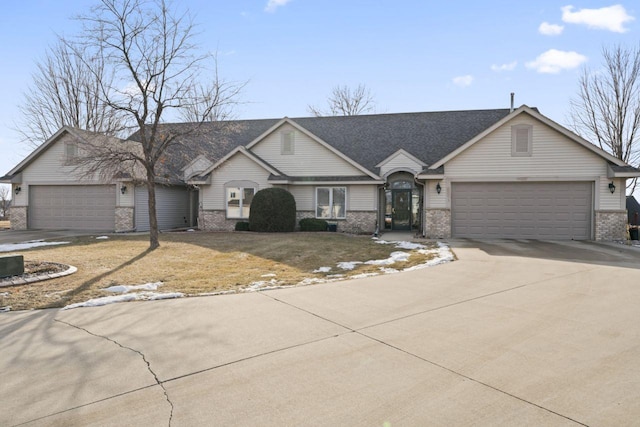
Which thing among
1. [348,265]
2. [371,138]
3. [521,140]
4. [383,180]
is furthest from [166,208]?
[521,140]

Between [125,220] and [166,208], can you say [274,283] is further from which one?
[166,208]

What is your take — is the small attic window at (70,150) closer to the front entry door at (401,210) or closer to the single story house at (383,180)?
the single story house at (383,180)

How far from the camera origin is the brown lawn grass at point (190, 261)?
289 inches

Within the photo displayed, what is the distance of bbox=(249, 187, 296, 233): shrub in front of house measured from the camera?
715 inches

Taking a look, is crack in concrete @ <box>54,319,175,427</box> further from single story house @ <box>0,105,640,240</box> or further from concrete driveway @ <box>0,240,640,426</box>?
single story house @ <box>0,105,640,240</box>

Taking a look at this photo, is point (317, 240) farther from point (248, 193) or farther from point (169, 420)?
point (169, 420)

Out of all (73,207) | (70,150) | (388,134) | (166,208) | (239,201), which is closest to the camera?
(239,201)

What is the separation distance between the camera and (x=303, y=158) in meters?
20.6

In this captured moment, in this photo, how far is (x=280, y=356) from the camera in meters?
4.25

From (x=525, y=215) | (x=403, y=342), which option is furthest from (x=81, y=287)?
(x=525, y=215)

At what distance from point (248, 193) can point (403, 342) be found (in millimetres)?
16730

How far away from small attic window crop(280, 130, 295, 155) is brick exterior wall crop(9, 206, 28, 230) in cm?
1473

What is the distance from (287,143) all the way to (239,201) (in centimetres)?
401

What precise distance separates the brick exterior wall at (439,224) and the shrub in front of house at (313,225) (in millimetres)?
4991
